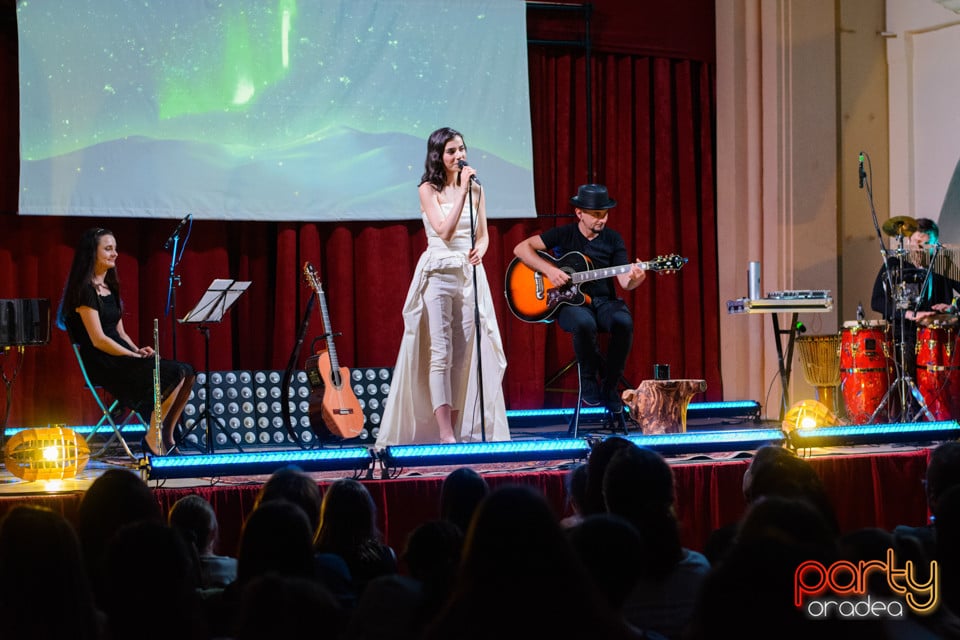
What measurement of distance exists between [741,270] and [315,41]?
3.81 metres

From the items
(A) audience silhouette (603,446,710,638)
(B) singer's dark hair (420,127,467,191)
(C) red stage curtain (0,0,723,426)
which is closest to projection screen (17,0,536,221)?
(C) red stage curtain (0,0,723,426)

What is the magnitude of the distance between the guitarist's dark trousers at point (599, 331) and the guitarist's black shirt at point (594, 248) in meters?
0.14

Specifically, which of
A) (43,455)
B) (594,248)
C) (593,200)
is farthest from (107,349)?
(593,200)

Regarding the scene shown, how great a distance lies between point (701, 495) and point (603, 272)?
68.7 inches

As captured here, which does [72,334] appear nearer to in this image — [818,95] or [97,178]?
[97,178]

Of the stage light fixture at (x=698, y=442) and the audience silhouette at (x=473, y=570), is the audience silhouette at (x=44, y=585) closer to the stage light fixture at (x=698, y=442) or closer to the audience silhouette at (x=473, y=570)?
the audience silhouette at (x=473, y=570)

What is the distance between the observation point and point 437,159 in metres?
5.70

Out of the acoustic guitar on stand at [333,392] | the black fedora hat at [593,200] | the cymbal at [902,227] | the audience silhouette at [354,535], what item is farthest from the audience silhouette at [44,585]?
the cymbal at [902,227]

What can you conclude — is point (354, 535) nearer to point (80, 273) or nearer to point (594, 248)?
point (80, 273)

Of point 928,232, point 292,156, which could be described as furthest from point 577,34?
point 928,232

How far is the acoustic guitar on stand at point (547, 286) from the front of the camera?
6.67 meters

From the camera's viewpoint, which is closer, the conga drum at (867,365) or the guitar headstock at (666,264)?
the guitar headstock at (666,264)

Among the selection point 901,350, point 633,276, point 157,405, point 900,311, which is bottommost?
point 157,405

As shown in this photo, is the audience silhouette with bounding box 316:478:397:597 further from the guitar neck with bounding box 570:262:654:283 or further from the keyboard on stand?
the keyboard on stand
